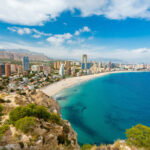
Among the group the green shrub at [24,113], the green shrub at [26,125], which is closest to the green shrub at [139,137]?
the green shrub at [24,113]

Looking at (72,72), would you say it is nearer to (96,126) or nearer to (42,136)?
(96,126)

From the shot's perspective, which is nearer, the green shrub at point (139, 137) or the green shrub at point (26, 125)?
the green shrub at point (26, 125)

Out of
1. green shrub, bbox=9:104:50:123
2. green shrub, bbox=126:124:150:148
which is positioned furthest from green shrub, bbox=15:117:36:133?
green shrub, bbox=126:124:150:148

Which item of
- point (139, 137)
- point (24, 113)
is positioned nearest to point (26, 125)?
point (24, 113)

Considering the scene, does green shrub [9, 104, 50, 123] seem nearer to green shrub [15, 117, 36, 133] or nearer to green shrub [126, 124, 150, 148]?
green shrub [15, 117, 36, 133]

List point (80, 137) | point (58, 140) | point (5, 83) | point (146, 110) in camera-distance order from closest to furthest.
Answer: point (58, 140) < point (80, 137) < point (146, 110) < point (5, 83)

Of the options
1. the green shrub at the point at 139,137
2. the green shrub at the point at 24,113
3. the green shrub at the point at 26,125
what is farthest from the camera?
the green shrub at the point at 139,137

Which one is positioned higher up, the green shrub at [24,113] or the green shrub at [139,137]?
the green shrub at [24,113]

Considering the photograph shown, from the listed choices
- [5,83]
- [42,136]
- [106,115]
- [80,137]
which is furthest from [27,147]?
[5,83]

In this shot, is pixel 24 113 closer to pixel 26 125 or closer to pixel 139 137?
pixel 26 125

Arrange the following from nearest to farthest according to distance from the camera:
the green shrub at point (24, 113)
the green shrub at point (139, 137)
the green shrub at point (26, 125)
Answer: the green shrub at point (26, 125), the green shrub at point (24, 113), the green shrub at point (139, 137)

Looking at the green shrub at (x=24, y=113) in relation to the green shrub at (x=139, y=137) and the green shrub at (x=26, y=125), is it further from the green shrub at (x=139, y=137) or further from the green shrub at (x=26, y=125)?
the green shrub at (x=139, y=137)
